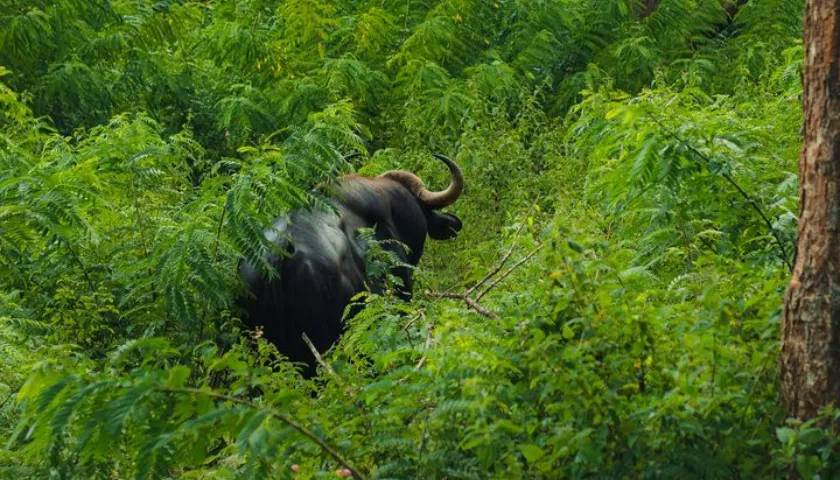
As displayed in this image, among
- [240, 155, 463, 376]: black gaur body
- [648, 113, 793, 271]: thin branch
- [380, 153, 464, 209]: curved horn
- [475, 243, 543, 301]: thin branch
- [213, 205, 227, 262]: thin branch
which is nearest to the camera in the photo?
[648, 113, 793, 271]: thin branch

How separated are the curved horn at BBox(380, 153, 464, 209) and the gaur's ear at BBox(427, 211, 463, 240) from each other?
76mm

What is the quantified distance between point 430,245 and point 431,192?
645mm

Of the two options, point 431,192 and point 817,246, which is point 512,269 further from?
point 431,192

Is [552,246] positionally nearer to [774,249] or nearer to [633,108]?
[774,249]

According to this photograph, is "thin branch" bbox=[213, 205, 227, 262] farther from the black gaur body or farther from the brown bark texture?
the brown bark texture

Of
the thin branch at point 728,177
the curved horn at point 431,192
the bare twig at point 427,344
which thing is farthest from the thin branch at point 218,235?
the curved horn at point 431,192

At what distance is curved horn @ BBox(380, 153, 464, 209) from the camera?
1152 cm

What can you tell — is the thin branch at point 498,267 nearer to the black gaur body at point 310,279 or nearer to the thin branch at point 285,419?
the black gaur body at point 310,279

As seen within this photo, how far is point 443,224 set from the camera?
11609mm

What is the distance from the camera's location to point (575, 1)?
50.5 ft

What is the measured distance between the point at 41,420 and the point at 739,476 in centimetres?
229

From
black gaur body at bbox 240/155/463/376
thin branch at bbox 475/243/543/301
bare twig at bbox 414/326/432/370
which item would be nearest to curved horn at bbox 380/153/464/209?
black gaur body at bbox 240/155/463/376

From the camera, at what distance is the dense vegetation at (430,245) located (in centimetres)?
501

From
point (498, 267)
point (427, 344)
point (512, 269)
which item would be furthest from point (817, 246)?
point (498, 267)
